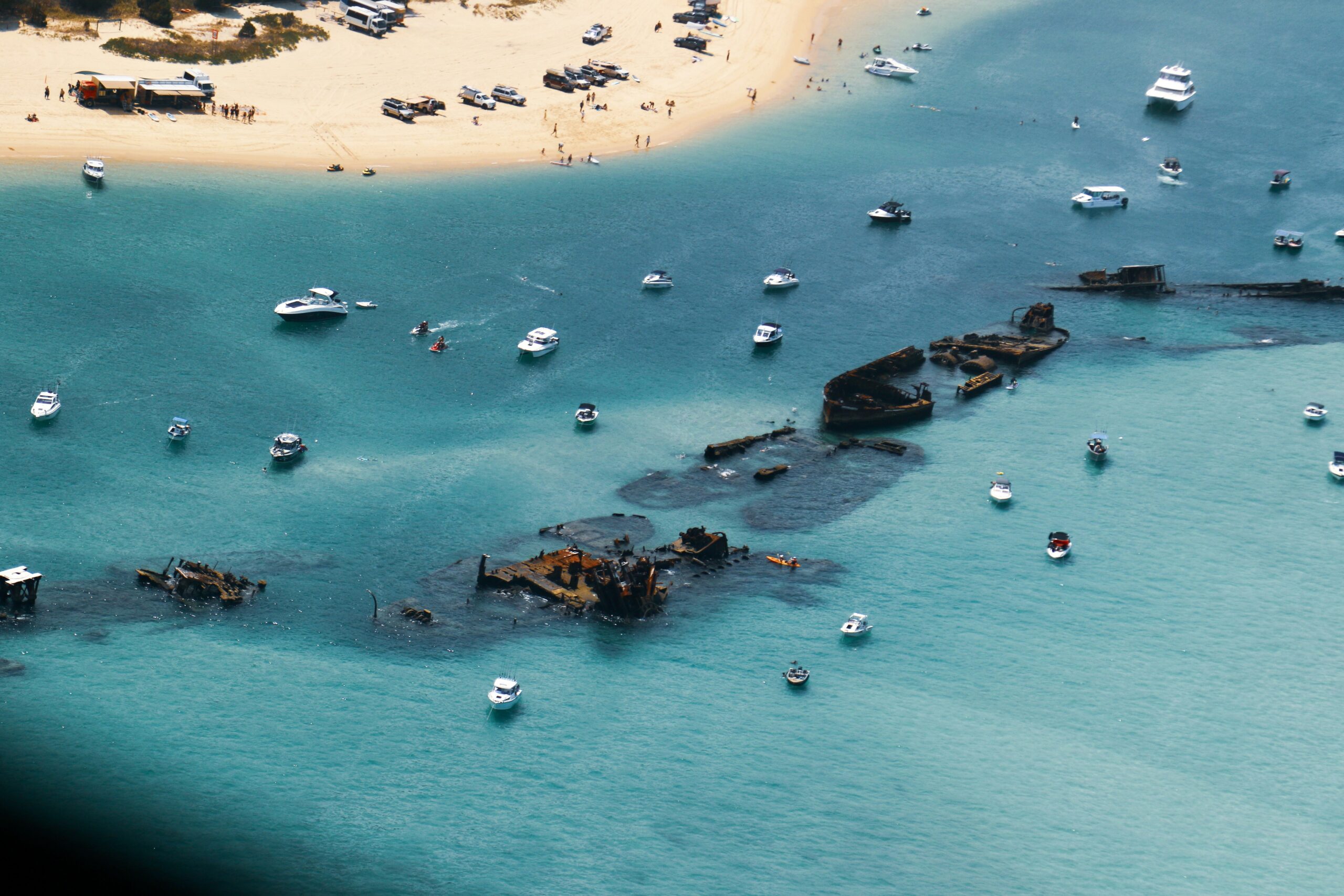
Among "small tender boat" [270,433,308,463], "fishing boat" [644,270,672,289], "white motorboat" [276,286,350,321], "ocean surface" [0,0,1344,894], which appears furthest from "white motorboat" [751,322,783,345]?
"small tender boat" [270,433,308,463]

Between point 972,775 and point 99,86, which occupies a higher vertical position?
point 99,86

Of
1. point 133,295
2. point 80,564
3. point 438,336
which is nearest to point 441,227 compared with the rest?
point 438,336

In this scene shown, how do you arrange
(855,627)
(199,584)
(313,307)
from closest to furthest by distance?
(199,584), (855,627), (313,307)

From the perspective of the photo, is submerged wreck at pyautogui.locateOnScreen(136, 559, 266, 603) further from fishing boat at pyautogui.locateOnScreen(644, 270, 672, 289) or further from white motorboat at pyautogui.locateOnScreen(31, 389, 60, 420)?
fishing boat at pyautogui.locateOnScreen(644, 270, 672, 289)

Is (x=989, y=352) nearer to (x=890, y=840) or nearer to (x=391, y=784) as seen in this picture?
(x=890, y=840)

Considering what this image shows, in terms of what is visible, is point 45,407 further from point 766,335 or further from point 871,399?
point 871,399

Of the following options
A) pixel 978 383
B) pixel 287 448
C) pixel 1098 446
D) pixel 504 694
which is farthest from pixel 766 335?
pixel 504 694
